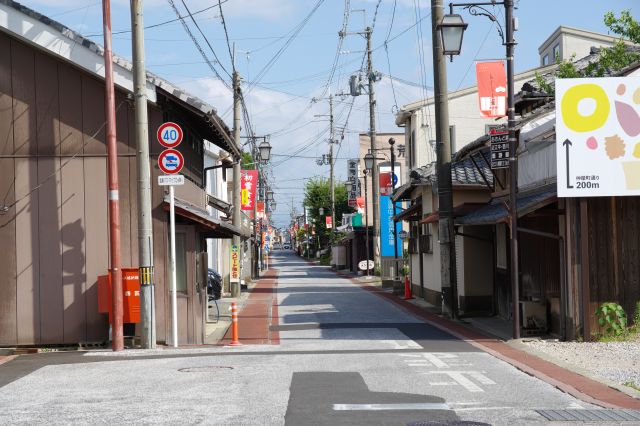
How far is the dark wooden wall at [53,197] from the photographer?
17.0m

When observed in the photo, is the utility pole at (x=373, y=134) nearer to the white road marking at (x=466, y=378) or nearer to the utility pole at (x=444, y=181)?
the utility pole at (x=444, y=181)

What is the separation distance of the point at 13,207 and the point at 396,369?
8.58 metres

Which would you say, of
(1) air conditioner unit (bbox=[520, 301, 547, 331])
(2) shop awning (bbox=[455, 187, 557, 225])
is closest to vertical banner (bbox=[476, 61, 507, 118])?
(2) shop awning (bbox=[455, 187, 557, 225])

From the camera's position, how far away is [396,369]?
42.2 ft

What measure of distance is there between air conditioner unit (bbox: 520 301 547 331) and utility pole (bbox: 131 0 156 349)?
7.69m

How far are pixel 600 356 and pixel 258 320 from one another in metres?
11.5

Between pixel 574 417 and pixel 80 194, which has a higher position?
pixel 80 194

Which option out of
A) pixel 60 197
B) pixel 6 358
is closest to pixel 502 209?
pixel 60 197

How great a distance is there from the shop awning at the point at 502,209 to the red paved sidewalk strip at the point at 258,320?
17.8 ft

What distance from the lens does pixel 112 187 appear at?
15898mm

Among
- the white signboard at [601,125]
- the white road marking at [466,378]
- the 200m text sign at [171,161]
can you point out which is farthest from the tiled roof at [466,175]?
the white road marking at [466,378]

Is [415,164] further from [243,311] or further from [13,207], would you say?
[13,207]

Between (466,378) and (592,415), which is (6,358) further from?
(592,415)

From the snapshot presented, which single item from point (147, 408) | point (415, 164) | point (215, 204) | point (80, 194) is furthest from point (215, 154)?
point (147, 408)
